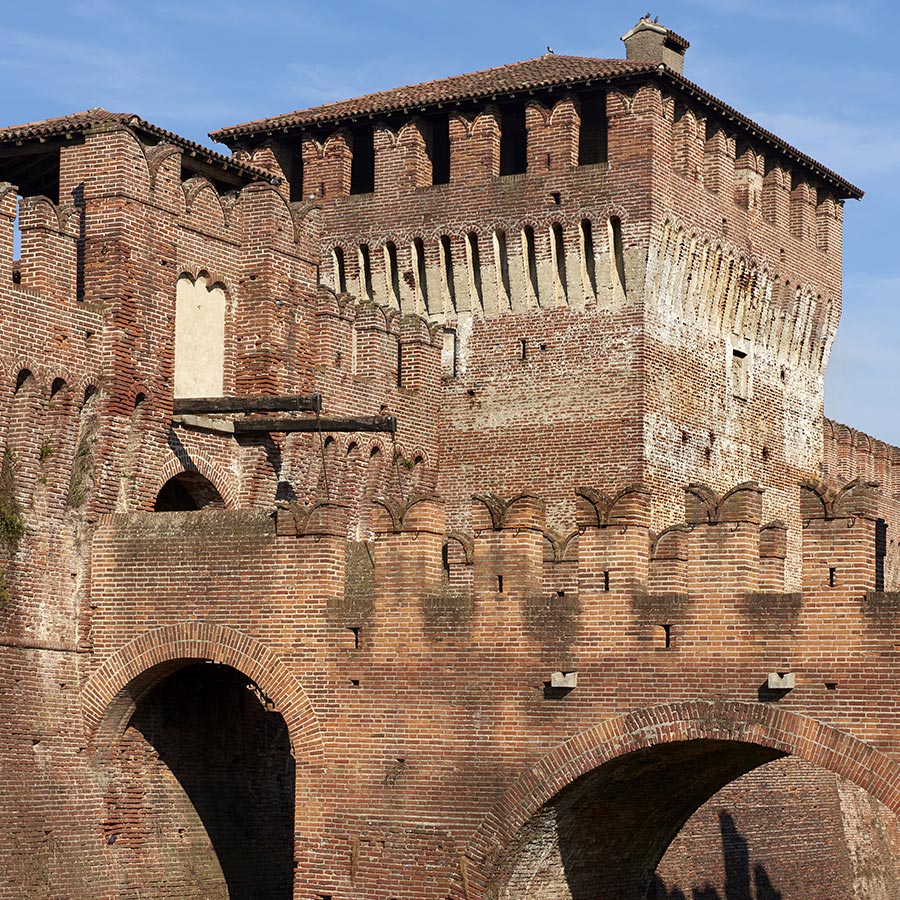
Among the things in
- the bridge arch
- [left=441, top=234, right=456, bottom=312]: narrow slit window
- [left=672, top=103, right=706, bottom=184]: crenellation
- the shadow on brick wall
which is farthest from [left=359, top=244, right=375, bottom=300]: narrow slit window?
the shadow on brick wall

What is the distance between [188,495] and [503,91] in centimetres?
898

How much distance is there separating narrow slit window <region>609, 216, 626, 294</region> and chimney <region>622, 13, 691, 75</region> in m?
3.18

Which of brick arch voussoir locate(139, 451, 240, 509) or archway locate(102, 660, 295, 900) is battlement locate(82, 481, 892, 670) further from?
archway locate(102, 660, 295, 900)

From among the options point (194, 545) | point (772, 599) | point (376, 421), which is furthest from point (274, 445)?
point (772, 599)

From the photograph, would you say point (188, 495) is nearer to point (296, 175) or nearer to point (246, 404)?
point (246, 404)

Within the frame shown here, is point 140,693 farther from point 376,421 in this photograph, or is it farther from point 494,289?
point 494,289

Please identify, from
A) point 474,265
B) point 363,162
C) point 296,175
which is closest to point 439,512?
point 474,265

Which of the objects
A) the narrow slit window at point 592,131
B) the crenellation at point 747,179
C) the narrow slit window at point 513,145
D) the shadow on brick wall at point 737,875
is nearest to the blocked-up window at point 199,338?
the narrow slit window at point 513,145

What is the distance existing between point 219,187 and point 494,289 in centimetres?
471

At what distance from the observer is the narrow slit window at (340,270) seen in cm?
3284

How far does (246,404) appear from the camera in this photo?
2514 cm

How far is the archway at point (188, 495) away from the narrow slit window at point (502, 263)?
23.8 ft

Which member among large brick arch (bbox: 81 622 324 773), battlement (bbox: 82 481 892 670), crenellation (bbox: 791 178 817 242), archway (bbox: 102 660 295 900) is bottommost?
archway (bbox: 102 660 295 900)

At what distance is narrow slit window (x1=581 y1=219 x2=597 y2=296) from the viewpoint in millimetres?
30734
